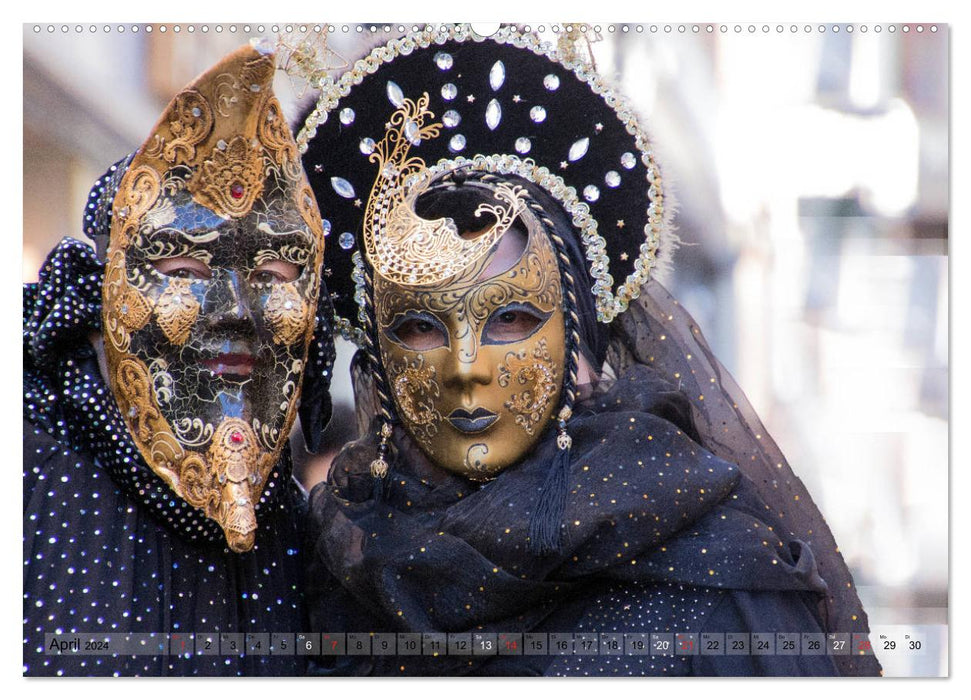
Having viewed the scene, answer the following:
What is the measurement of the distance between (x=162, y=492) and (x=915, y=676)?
61.0 inches

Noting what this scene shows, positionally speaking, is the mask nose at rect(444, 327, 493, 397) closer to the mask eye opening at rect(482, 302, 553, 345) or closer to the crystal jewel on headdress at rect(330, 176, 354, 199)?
the mask eye opening at rect(482, 302, 553, 345)

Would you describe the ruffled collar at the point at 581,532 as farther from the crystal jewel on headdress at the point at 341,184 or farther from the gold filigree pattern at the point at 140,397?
the crystal jewel on headdress at the point at 341,184

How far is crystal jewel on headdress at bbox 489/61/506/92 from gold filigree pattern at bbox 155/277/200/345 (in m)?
0.76

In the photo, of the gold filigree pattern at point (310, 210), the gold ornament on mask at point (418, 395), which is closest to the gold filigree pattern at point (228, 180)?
the gold filigree pattern at point (310, 210)

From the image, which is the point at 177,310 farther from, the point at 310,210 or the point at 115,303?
the point at 310,210

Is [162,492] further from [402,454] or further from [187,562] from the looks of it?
[402,454]

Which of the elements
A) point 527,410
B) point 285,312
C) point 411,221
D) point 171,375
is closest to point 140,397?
point 171,375

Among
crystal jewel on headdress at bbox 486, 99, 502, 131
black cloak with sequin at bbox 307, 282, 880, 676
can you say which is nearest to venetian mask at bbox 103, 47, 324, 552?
black cloak with sequin at bbox 307, 282, 880, 676

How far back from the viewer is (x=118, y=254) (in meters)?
2.39

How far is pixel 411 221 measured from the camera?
2.61 m

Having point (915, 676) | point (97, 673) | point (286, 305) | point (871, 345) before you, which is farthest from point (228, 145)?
point (915, 676)

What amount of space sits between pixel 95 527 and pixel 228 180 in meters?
0.70

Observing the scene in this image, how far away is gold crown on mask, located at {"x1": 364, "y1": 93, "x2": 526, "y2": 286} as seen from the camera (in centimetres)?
255

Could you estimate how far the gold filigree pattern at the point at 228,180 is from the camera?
2.39 metres
